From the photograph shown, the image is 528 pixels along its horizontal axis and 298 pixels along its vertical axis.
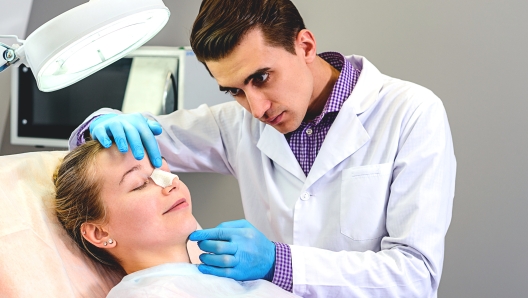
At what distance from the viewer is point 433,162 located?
4.54 ft

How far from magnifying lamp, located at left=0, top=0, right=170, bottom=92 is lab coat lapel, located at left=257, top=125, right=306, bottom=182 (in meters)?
0.55

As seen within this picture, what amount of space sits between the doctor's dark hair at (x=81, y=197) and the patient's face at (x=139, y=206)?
2 centimetres

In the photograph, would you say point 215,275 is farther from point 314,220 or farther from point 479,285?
point 479,285

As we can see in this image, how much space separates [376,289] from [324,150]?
398 mm

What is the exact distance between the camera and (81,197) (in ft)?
4.38

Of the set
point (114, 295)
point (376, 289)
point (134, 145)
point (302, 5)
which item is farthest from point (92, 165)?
point (302, 5)

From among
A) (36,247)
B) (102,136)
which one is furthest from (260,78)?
(36,247)

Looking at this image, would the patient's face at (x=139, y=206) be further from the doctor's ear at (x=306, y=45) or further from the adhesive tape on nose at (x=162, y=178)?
the doctor's ear at (x=306, y=45)

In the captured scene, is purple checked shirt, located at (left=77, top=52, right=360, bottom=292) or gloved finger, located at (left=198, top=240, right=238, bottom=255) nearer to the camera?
gloved finger, located at (left=198, top=240, right=238, bottom=255)

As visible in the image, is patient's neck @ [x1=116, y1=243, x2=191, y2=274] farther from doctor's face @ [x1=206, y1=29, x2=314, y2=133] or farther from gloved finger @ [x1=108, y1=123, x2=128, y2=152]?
doctor's face @ [x1=206, y1=29, x2=314, y2=133]

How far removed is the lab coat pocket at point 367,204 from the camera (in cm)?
145

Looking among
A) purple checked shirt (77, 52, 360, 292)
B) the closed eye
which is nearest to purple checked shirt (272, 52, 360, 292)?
purple checked shirt (77, 52, 360, 292)

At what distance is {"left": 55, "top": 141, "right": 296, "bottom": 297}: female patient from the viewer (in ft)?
4.22

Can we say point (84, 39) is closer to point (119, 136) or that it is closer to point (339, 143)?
point (119, 136)
